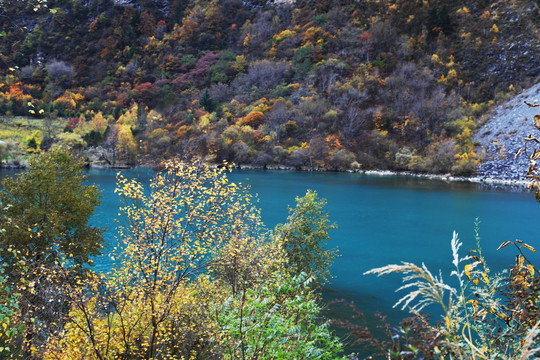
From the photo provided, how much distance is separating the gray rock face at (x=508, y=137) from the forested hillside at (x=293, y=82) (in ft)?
9.44

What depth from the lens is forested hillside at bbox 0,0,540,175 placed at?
80.2 m

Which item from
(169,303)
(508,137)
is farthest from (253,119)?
(169,303)

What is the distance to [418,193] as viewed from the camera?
4788 centimetres

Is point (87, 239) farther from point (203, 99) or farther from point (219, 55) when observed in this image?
point (219, 55)

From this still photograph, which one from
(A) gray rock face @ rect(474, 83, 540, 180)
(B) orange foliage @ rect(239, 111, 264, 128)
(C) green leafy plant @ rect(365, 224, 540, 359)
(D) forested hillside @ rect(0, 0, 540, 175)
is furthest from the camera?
(B) orange foliage @ rect(239, 111, 264, 128)

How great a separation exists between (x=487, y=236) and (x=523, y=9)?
294 feet

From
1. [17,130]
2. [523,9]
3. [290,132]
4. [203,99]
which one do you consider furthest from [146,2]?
[523,9]

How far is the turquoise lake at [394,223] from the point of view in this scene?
68.9 feet

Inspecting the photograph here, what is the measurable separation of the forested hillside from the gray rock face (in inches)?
113

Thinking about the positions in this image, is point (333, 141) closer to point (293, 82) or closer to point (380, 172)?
point (380, 172)

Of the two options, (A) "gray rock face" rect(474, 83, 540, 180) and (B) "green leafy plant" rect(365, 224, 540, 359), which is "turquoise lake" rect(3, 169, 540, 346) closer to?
(A) "gray rock face" rect(474, 83, 540, 180)

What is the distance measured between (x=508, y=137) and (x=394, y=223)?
47.1m

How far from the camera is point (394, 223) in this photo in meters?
33.8

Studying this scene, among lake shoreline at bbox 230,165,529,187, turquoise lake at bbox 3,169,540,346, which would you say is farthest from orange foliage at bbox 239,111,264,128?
turquoise lake at bbox 3,169,540,346
